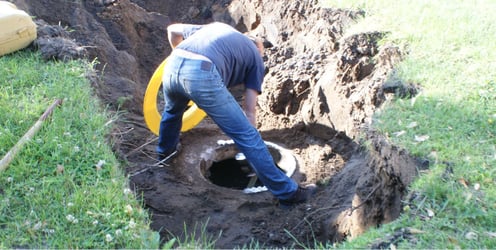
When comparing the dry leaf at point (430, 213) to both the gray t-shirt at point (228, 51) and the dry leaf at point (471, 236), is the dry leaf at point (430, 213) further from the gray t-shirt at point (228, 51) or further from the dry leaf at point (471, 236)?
the gray t-shirt at point (228, 51)

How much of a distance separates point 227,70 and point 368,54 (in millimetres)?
1603

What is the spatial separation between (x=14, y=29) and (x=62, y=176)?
2014 mm

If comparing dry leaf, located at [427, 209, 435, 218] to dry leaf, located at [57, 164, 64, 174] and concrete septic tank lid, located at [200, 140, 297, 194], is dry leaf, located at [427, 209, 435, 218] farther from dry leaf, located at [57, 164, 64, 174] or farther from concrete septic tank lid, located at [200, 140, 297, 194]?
dry leaf, located at [57, 164, 64, 174]

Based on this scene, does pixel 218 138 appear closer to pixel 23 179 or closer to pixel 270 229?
pixel 270 229

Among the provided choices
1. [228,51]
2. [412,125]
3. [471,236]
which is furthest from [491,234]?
[228,51]

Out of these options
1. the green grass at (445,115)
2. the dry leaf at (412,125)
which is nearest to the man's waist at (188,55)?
the green grass at (445,115)

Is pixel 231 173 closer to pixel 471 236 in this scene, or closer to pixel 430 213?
pixel 430 213

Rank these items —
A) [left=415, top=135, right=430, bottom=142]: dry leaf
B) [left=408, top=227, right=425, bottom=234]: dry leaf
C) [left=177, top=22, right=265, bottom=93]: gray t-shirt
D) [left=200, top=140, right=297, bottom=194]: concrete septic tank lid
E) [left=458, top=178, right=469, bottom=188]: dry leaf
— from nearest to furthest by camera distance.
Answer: [left=408, top=227, right=425, bottom=234]: dry leaf < [left=458, top=178, right=469, bottom=188]: dry leaf < [left=415, top=135, right=430, bottom=142]: dry leaf < [left=177, top=22, right=265, bottom=93]: gray t-shirt < [left=200, top=140, right=297, bottom=194]: concrete septic tank lid

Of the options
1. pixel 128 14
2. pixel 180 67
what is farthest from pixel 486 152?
pixel 128 14

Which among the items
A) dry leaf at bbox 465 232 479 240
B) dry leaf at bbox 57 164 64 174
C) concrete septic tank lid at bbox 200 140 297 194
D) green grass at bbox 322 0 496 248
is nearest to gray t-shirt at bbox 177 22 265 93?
green grass at bbox 322 0 496 248

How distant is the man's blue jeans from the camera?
424 centimetres

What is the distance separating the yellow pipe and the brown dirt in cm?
23

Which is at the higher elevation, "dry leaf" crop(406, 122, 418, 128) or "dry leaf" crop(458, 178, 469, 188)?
"dry leaf" crop(406, 122, 418, 128)

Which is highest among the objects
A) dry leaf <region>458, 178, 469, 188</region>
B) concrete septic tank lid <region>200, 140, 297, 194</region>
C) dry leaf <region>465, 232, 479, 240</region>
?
dry leaf <region>458, 178, 469, 188</region>
